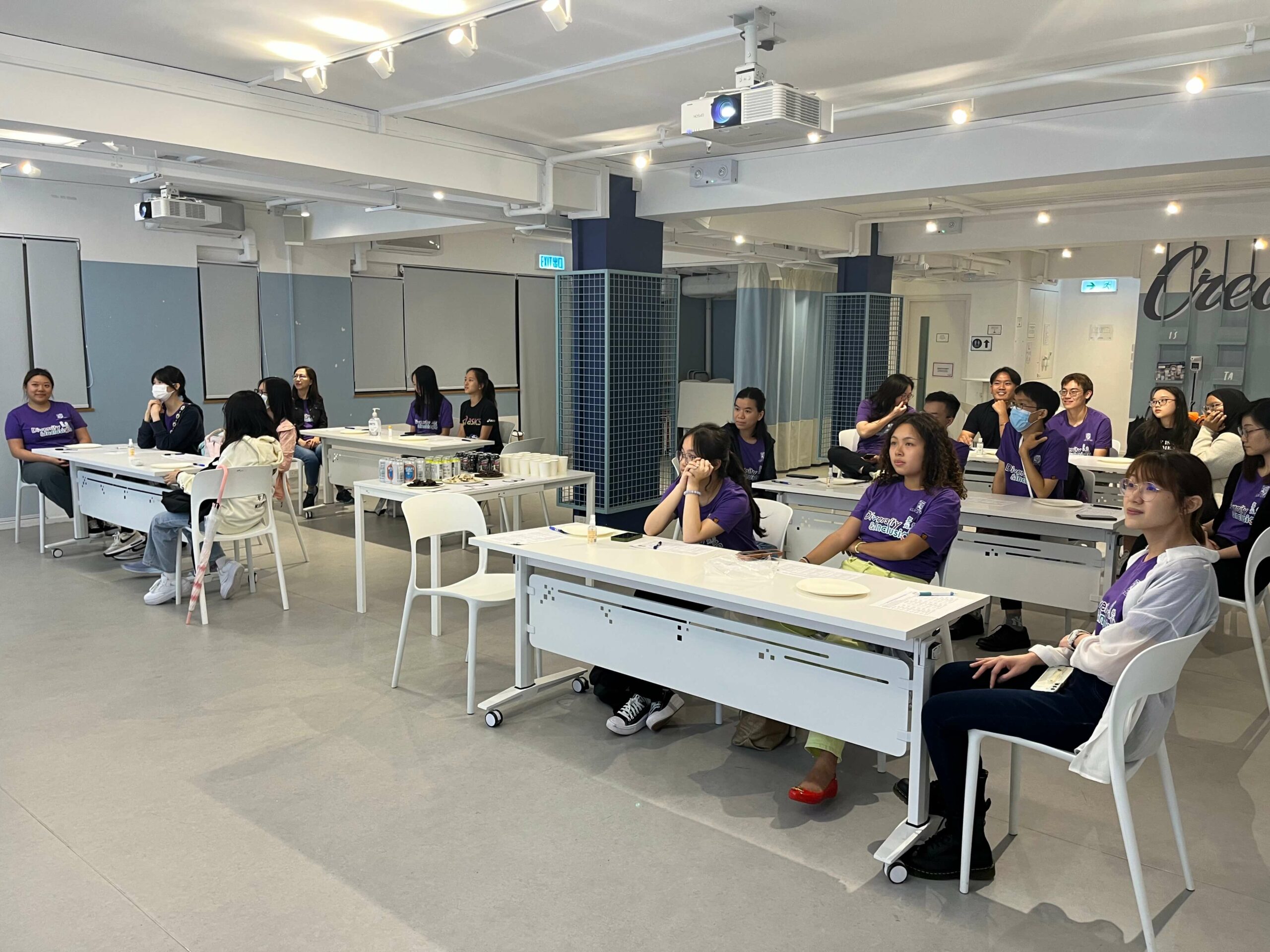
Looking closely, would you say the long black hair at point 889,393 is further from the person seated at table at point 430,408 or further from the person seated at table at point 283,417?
the person seated at table at point 283,417

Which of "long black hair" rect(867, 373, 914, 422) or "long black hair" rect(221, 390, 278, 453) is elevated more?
"long black hair" rect(867, 373, 914, 422)

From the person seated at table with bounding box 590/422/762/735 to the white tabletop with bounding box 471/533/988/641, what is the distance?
159mm

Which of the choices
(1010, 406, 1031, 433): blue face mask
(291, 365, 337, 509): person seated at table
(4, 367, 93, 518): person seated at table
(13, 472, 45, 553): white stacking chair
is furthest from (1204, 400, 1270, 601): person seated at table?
(13, 472, 45, 553): white stacking chair

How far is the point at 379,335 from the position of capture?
9844mm

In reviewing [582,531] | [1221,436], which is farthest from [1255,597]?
[582,531]

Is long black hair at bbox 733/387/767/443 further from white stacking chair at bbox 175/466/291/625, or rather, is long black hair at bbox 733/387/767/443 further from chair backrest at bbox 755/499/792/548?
white stacking chair at bbox 175/466/291/625

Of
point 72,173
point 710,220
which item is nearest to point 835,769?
point 710,220

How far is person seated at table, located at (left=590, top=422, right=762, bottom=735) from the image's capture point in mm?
3701

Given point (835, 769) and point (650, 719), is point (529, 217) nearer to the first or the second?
point (650, 719)

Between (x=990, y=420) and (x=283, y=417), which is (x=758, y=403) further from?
(x=283, y=417)

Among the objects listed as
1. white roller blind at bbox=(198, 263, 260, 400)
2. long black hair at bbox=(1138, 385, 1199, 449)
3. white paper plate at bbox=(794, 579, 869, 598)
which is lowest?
white paper plate at bbox=(794, 579, 869, 598)

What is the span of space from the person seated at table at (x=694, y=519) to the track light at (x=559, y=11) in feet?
5.32

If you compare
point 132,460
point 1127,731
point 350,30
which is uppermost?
point 350,30

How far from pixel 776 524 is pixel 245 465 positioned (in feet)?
9.89
